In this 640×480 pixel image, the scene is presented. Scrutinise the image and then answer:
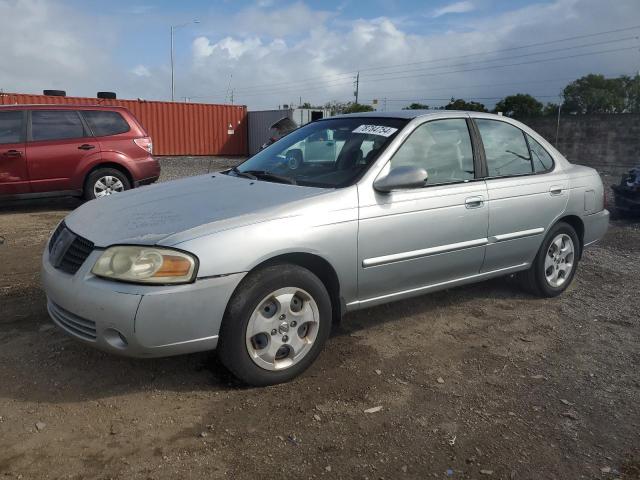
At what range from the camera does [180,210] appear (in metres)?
3.46

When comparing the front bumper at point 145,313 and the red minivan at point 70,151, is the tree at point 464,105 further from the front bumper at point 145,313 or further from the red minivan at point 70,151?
the front bumper at point 145,313

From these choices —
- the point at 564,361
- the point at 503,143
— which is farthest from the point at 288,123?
the point at 564,361

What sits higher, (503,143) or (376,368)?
(503,143)

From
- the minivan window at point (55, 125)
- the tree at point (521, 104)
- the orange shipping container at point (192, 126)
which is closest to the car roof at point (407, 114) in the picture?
the minivan window at point (55, 125)

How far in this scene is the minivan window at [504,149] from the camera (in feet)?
15.3

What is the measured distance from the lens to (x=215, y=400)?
3.22 metres

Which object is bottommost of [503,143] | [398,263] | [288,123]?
[398,263]

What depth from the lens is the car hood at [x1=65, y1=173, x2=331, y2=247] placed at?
3150mm

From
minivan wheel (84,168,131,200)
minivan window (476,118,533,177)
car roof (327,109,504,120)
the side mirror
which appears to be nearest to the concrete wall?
minivan window (476,118,533,177)

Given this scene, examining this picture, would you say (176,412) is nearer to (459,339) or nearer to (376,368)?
(376,368)

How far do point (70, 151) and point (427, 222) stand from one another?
22.2ft

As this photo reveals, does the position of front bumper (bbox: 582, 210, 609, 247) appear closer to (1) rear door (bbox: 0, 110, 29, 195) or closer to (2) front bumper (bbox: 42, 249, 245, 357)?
(2) front bumper (bbox: 42, 249, 245, 357)

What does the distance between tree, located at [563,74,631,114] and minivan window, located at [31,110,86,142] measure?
104 ft

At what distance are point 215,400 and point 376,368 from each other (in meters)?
1.07
